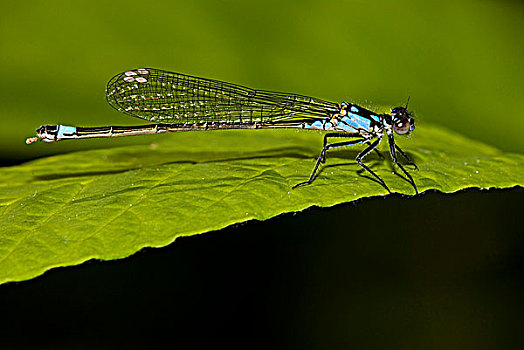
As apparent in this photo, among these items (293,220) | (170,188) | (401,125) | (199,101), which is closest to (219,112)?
(199,101)

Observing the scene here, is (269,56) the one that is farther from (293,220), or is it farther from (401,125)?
(401,125)

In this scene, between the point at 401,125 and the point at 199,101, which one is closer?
the point at 401,125

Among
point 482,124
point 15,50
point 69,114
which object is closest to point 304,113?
point 482,124

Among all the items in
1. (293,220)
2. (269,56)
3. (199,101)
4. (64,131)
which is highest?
(269,56)

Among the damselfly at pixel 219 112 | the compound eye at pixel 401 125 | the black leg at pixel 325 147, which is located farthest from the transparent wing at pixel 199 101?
the compound eye at pixel 401 125

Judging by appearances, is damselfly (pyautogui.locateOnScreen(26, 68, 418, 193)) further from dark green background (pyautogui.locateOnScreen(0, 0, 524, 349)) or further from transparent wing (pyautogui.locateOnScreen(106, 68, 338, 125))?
dark green background (pyautogui.locateOnScreen(0, 0, 524, 349))

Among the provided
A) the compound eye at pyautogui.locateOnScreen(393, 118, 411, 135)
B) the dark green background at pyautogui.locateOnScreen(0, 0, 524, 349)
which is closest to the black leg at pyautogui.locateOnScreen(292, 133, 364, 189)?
the compound eye at pyautogui.locateOnScreen(393, 118, 411, 135)
